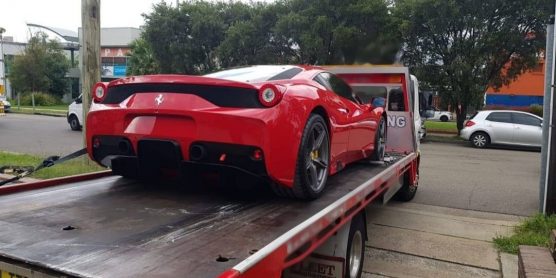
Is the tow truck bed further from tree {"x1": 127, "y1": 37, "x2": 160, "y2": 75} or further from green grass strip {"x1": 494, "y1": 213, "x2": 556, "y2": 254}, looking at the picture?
tree {"x1": 127, "y1": 37, "x2": 160, "y2": 75}

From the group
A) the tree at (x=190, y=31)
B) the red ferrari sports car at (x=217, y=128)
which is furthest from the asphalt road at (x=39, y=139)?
the red ferrari sports car at (x=217, y=128)

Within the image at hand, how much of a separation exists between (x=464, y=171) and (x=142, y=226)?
9852 mm

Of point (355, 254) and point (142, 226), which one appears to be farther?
point (355, 254)

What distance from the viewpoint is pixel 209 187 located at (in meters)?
4.24

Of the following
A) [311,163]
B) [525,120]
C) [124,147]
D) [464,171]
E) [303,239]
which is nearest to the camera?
[303,239]

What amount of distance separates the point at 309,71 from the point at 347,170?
1430 millimetres

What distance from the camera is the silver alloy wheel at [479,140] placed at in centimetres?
1731

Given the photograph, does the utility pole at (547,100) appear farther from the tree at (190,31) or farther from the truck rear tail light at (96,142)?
the tree at (190,31)

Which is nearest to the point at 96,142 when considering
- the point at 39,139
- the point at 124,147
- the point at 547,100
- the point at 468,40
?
the point at 124,147

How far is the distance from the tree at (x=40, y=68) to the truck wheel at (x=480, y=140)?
34.5m

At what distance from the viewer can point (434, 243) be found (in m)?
5.72

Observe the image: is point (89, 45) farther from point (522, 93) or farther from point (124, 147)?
point (522, 93)

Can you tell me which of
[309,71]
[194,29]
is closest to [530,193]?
[309,71]

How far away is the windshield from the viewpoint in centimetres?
416
